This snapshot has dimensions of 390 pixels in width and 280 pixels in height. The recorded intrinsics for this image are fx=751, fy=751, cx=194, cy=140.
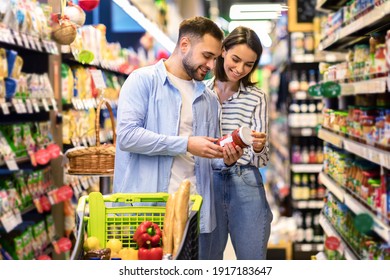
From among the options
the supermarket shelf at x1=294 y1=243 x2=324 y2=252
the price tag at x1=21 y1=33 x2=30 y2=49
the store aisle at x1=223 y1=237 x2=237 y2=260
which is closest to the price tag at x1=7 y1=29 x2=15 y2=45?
the price tag at x1=21 y1=33 x2=30 y2=49

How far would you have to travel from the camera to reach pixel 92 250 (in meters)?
2.40

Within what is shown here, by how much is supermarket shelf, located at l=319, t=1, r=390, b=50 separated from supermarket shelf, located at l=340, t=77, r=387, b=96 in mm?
266

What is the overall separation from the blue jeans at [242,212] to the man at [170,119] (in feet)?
1.14

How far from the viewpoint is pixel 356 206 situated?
3891 mm

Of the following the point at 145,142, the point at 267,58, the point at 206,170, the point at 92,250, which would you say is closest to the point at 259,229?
the point at 206,170

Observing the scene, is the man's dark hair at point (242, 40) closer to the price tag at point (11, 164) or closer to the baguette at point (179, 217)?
the baguette at point (179, 217)

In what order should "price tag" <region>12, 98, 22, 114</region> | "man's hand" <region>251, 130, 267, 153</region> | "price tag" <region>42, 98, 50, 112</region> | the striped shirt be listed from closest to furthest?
"man's hand" <region>251, 130, 267, 153</region> < the striped shirt < "price tag" <region>12, 98, 22, 114</region> < "price tag" <region>42, 98, 50, 112</region>

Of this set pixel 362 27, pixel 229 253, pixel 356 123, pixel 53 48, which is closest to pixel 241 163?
pixel 229 253

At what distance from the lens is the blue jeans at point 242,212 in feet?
10.9

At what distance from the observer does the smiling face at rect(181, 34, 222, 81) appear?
9.44 ft

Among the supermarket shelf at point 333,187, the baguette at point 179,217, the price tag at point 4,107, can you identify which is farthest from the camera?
the supermarket shelf at point 333,187

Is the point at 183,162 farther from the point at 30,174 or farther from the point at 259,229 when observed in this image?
the point at 30,174

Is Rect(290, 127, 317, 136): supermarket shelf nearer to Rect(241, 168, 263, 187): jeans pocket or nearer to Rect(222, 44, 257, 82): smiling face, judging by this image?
Rect(241, 168, 263, 187): jeans pocket

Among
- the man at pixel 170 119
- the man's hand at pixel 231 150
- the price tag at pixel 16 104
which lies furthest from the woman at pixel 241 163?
the price tag at pixel 16 104
